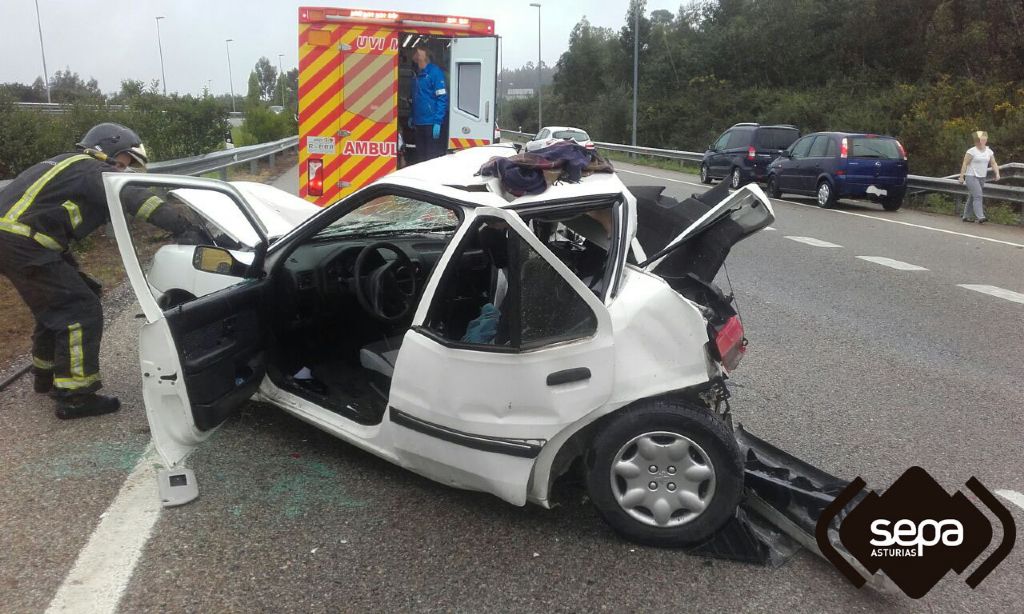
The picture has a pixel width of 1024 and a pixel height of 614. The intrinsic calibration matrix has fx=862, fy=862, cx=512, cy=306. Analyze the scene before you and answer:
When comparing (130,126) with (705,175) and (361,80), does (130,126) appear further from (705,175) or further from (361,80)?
(705,175)

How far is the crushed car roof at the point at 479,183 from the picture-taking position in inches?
140

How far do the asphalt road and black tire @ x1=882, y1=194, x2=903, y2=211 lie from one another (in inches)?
421

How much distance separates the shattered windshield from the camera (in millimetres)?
4969

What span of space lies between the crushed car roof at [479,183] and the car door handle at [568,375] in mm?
714

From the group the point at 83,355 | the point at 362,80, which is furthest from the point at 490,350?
the point at 362,80

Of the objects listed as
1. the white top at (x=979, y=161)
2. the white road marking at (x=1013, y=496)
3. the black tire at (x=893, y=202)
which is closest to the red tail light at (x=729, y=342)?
the white road marking at (x=1013, y=496)

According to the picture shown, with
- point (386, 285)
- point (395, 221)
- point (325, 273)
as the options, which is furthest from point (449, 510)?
point (395, 221)

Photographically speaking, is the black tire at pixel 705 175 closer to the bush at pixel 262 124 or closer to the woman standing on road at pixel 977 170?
the woman standing on road at pixel 977 170

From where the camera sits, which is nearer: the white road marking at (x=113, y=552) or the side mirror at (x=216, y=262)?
the white road marking at (x=113, y=552)

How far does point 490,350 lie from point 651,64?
5425cm

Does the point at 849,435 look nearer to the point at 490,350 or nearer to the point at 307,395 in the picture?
A: the point at 490,350

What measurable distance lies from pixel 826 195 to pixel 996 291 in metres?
8.57

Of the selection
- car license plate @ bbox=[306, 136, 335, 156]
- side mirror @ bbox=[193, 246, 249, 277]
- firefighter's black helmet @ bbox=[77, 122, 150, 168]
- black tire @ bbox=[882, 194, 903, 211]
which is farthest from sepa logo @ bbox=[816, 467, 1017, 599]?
black tire @ bbox=[882, 194, 903, 211]

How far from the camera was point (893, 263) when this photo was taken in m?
10.4
